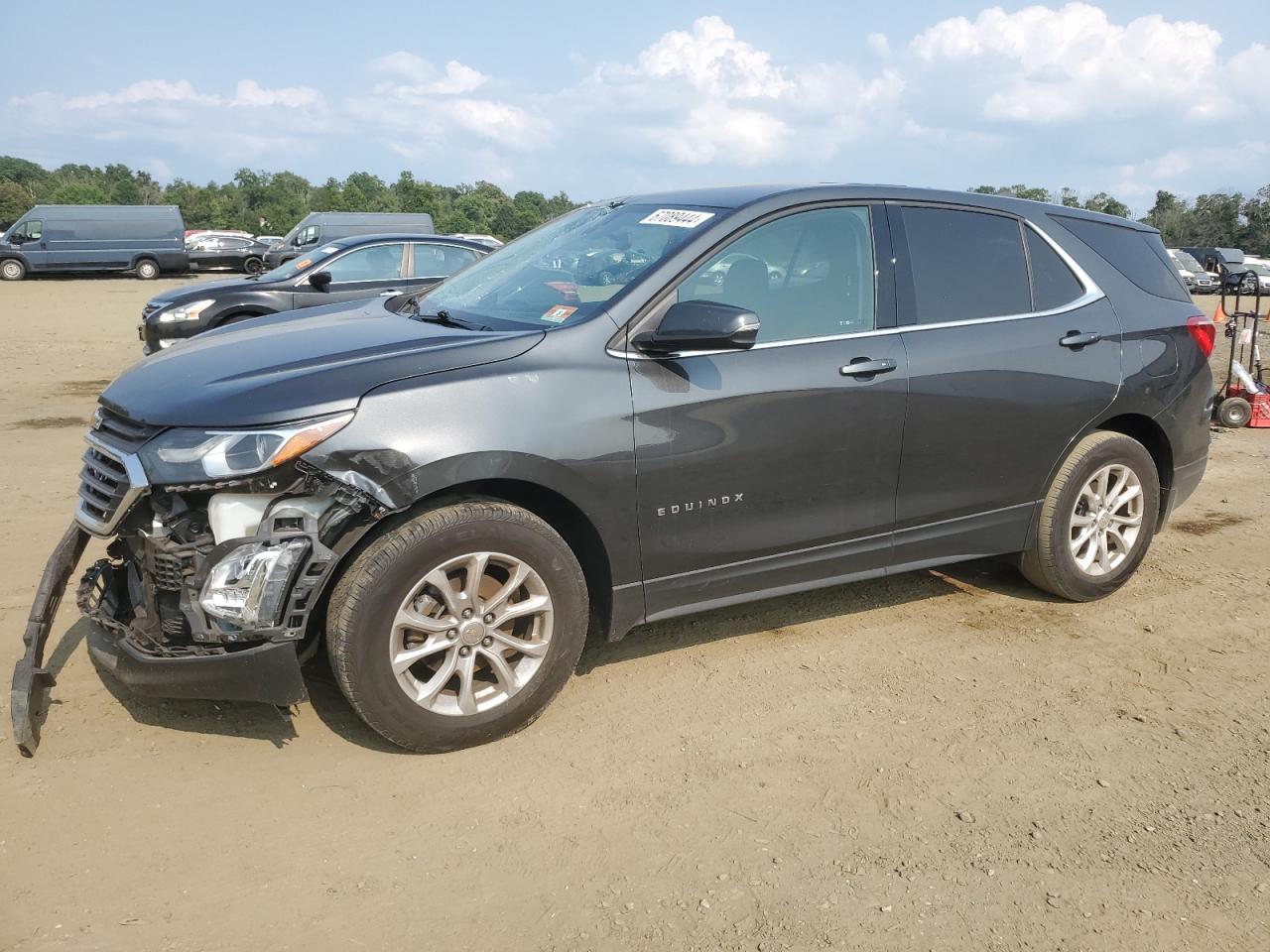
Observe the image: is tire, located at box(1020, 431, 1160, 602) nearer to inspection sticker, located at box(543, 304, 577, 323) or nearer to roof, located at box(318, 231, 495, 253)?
inspection sticker, located at box(543, 304, 577, 323)

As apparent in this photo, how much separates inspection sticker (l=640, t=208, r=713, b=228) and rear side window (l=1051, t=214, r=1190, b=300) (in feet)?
6.20

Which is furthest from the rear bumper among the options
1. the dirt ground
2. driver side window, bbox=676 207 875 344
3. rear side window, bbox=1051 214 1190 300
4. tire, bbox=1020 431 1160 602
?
rear side window, bbox=1051 214 1190 300

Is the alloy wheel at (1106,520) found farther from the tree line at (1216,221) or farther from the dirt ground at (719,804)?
the tree line at (1216,221)

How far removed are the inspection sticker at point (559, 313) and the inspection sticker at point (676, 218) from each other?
0.58 metres

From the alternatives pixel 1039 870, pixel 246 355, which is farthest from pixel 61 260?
pixel 1039 870

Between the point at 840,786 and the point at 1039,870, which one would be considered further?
the point at 840,786

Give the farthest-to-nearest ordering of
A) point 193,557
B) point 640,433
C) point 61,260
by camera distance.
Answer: point 61,260, point 640,433, point 193,557

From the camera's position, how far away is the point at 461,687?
345cm

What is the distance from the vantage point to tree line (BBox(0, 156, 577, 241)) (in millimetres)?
72625

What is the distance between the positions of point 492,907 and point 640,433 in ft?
5.21

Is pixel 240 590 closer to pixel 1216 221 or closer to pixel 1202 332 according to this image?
pixel 1202 332

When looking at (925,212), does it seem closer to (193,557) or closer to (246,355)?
(246,355)

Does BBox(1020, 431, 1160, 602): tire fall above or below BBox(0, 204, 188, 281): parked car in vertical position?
below

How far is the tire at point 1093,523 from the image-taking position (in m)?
4.75
